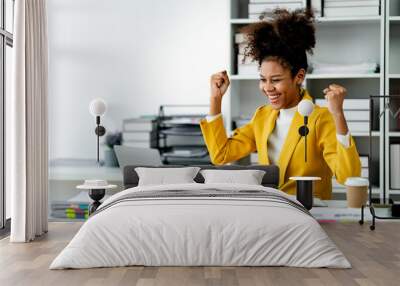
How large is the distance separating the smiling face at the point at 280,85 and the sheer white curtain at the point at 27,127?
1.84 m

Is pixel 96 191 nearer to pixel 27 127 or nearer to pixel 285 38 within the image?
pixel 27 127

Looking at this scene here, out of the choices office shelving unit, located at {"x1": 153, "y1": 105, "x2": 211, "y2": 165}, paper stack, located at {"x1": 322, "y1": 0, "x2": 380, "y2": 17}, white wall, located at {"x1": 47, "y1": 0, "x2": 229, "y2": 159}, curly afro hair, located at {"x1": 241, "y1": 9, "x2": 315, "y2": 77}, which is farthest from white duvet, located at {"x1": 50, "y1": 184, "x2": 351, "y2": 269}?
white wall, located at {"x1": 47, "y1": 0, "x2": 229, "y2": 159}

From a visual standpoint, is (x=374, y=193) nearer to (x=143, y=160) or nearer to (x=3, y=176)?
(x=143, y=160)

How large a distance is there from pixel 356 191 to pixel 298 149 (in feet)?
2.14

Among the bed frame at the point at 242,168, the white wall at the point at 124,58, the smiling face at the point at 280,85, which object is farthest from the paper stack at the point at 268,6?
the bed frame at the point at 242,168

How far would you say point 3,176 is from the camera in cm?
533

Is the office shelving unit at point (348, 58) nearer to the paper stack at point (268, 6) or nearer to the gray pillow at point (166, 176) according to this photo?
the paper stack at point (268, 6)

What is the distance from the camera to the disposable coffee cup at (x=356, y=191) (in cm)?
545

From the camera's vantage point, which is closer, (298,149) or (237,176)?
(237,176)

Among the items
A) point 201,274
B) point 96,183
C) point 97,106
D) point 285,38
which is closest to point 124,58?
point 97,106

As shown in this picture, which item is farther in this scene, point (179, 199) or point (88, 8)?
point (88, 8)

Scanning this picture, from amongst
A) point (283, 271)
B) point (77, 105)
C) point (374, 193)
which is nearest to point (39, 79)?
point (77, 105)

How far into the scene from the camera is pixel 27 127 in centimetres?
486

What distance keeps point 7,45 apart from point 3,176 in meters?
1.11
